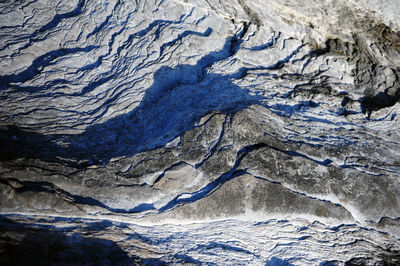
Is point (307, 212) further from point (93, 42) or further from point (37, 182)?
point (93, 42)

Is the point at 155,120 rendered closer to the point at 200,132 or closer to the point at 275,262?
the point at 200,132

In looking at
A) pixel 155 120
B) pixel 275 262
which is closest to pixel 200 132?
pixel 155 120

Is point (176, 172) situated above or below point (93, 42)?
below

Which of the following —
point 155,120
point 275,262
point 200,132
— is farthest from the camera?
point 155,120

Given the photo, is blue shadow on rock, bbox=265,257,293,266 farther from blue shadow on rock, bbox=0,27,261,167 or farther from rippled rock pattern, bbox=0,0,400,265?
A: blue shadow on rock, bbox=0,27,261,167

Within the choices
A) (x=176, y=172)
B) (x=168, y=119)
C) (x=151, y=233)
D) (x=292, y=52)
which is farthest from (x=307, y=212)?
(x=292, y=52)

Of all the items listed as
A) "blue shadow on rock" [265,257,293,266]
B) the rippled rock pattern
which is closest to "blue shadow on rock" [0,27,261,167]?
the rippled rock pattern

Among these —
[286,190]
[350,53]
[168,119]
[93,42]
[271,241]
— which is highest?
[93,42]
